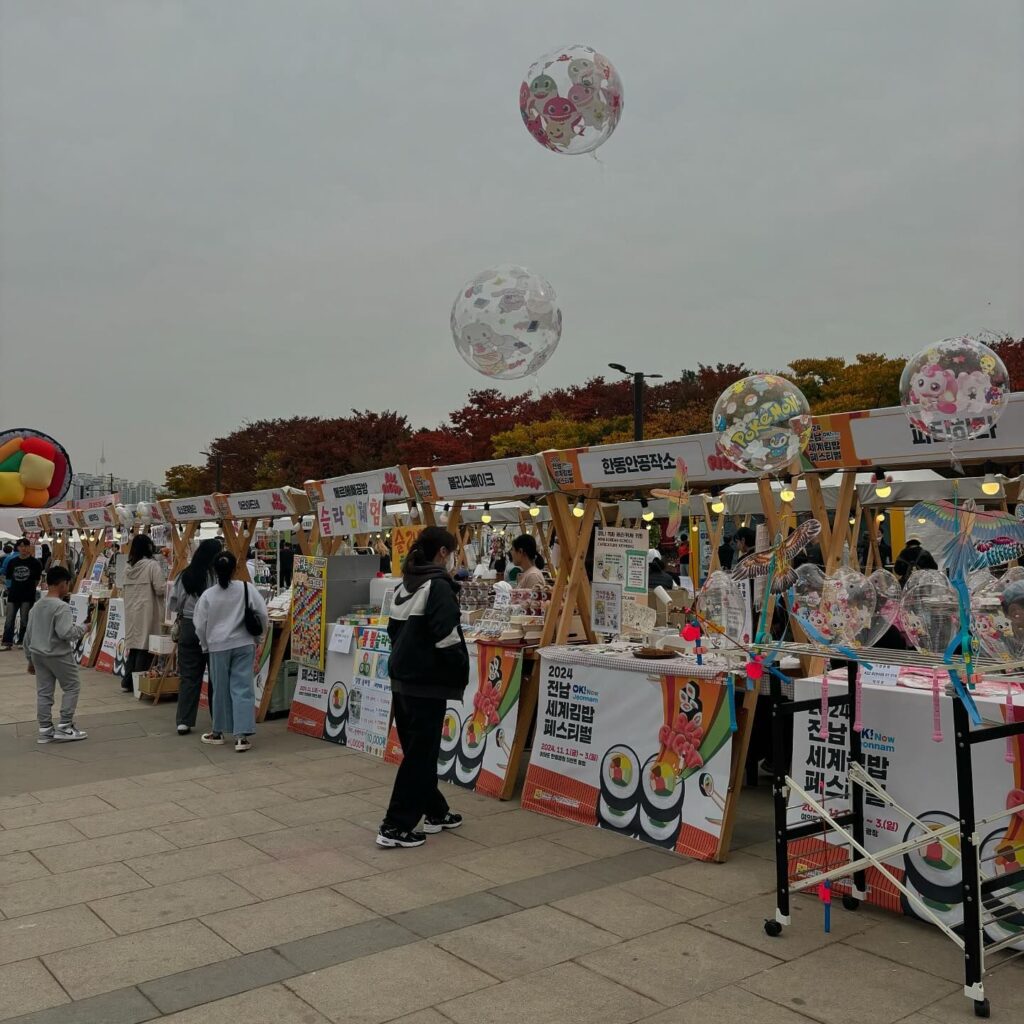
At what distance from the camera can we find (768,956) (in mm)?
3732

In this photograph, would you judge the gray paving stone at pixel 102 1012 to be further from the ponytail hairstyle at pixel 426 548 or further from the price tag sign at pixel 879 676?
the price tag sign at pixel 879 676

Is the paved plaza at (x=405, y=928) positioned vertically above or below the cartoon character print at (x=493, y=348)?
below

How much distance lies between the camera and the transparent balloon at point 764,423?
4.46m

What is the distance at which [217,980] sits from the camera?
355 cm

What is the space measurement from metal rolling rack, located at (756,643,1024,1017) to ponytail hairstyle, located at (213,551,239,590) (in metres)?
4.76

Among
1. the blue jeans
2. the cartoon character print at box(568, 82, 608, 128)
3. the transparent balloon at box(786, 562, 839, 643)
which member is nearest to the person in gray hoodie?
the blue jeans

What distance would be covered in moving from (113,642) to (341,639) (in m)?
5.94

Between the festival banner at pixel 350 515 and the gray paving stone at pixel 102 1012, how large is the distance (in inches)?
187

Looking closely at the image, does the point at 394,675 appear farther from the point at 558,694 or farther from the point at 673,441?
the point at 673,441

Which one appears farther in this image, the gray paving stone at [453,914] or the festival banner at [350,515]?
the festival banner at [350,515]

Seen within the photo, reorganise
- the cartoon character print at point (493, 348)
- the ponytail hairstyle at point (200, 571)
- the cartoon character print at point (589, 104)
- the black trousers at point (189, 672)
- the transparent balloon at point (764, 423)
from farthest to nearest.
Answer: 1. the ponytail hairstyle at point (200, 571)
2. the black trousers at point (189, 672)
3. the cartoon character print at point (493, 348)
4. the cartoon character print at point (589, 104)
5. the transparent balloon at point (764, 423)

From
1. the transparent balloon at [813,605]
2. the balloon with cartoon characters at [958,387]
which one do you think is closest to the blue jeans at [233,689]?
the transparent balloon at [813,605]

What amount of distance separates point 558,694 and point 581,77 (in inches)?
151

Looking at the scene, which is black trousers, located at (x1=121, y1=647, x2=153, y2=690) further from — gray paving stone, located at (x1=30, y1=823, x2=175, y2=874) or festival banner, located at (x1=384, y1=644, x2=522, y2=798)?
gray paving stone, located at (x1=30, y1=823, x2=175, y2=874)
